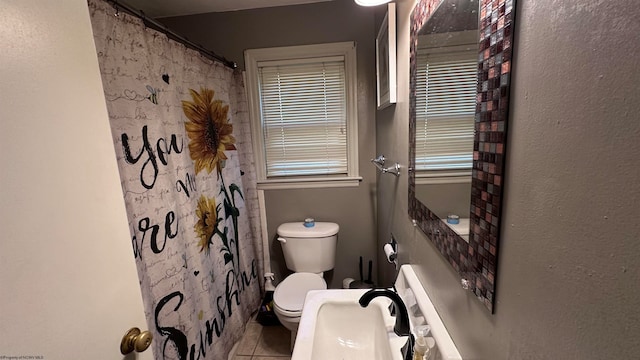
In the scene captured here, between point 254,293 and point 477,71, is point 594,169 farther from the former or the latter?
point 254,293

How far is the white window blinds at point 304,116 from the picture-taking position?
1.99 m

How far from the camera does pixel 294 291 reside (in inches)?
69.5

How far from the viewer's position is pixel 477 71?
54 cm

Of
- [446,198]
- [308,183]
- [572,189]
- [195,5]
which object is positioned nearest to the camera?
[572,189]

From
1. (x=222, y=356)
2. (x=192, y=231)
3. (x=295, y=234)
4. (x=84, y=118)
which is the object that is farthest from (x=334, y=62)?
(x=222, y=356)

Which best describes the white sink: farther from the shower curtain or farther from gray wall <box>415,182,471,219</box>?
the shower curtain

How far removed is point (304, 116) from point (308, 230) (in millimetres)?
859

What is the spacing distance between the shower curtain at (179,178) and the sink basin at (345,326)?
678mm

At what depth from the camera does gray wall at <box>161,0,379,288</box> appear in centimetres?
188

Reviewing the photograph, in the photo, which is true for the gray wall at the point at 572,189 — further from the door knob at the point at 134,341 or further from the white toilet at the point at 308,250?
the white toilet at the point at 308,250

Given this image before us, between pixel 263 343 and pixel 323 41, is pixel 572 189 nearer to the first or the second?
Answer: pixel 323 41

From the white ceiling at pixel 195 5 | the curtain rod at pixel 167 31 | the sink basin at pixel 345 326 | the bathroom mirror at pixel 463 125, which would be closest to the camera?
the bathroom mirror at pixel 463 125

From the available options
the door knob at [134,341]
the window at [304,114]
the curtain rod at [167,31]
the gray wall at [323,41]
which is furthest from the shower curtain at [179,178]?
the door knob at [134,341]

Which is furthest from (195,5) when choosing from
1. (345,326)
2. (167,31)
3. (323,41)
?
(345,326)
